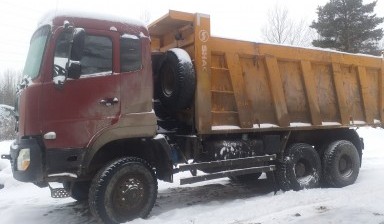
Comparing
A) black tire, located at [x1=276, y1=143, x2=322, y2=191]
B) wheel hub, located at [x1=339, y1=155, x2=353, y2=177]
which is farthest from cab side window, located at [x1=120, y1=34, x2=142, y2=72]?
wheel hub, located at [x1=339, y1=155, x2=353, y2=177]

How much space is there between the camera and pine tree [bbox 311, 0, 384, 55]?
3091 cm

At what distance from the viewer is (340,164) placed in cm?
874

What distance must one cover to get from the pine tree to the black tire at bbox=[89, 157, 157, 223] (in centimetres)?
2788

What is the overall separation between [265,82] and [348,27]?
87.4ft

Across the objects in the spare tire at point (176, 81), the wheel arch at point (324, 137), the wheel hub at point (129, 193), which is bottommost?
the wheel hub at point (129, 193)

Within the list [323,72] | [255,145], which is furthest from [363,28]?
[255,145]

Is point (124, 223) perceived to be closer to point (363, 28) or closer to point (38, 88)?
point (38, 88)

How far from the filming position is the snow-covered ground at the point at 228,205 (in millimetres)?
5629

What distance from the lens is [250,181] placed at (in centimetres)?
923

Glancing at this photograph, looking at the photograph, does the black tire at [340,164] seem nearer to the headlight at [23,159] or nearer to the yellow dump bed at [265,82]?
the yellow dump bed at [265,82]

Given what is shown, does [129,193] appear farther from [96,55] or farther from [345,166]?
[345,166]

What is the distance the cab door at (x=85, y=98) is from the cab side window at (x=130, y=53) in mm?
130

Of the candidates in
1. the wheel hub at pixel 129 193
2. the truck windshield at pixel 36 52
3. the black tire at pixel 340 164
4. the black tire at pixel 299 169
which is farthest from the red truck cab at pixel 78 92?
the black tire at pixel 340 164

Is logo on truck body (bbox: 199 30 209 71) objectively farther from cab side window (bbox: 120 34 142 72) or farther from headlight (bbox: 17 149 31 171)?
headlight (bbox: 17 149 31 171)
